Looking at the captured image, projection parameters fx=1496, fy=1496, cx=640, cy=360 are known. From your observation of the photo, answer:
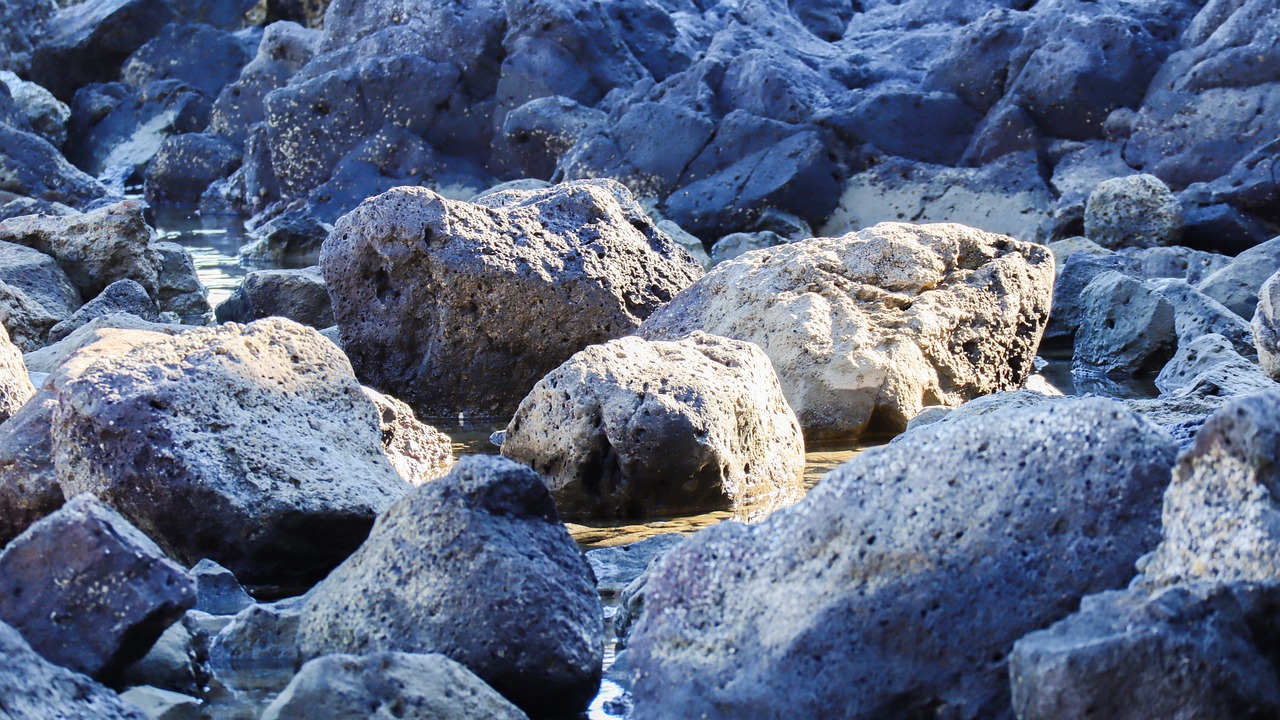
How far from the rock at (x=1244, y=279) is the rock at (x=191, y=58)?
20.2m

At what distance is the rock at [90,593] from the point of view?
10.8 feet

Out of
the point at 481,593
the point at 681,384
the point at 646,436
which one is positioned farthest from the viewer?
the point at 681,384

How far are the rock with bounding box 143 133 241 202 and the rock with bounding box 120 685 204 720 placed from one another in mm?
19446

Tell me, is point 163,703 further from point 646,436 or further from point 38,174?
point 38,174

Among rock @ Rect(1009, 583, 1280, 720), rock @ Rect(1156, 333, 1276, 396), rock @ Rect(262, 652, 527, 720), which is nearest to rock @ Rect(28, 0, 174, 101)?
rock @ Rect(1156, 333, 1276, 396)

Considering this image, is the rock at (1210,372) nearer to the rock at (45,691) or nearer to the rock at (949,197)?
the rock at (45,691)

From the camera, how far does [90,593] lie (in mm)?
3312

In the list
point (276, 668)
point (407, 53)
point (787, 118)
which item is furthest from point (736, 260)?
point (407, 53)

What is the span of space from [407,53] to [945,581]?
55.2 feet

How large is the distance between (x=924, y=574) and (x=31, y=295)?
8142mm

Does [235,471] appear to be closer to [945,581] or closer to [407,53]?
[945,581]

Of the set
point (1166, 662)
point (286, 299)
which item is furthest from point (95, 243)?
point (1166, 662)

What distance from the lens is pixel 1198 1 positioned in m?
16.1

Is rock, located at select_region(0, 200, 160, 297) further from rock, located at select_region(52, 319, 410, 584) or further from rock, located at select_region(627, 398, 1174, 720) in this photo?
rock, located at select_region(627, 398, 1174, 720)
